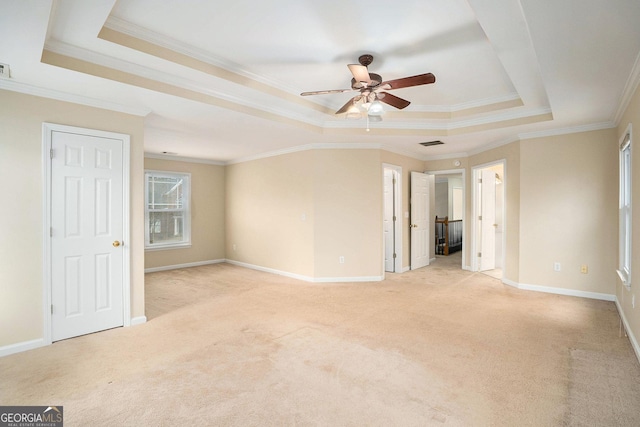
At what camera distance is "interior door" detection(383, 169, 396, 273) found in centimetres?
617

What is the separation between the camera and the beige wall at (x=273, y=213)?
5.65 m

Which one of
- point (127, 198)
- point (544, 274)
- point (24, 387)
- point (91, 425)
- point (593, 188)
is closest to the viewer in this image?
point (91, 425)

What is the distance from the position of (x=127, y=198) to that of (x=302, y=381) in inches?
102

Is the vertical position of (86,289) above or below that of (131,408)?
above

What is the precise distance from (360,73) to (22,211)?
3184 mm

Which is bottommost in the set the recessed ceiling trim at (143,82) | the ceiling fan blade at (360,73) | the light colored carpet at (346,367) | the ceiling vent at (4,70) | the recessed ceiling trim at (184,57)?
the light colored carpet at (346,367)

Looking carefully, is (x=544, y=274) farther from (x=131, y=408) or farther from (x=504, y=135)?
(x=131, y=408)

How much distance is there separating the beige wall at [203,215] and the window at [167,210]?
0.39 ft

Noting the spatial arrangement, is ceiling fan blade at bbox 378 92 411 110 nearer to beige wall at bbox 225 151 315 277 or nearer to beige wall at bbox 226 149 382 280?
beige wall at bbox 226 149 382 280

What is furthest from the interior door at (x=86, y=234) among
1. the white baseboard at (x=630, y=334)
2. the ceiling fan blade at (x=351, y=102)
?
the white baseboard at (x=630, y=334)

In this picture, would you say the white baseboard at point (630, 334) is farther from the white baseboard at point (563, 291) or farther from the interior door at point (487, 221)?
the interior door at point (487, 221)

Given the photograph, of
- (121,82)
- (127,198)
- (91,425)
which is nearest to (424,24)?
(121,82)

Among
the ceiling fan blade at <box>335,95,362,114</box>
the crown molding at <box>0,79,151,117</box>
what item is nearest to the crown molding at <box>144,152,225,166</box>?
the crown molding at <box>0,79,151,117</box>

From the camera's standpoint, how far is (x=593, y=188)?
4.36 m
